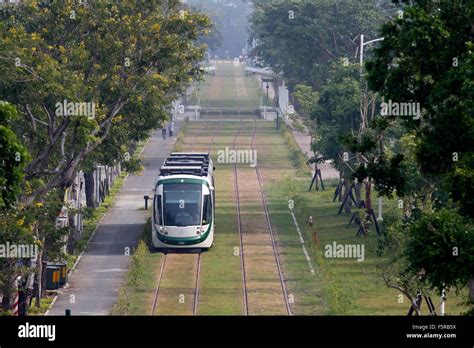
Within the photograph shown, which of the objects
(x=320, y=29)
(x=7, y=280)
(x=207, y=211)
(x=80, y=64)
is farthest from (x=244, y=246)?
(x=320, y=29)

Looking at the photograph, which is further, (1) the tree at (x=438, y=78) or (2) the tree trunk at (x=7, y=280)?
(2) the tree trunk at (x=7, y=280)

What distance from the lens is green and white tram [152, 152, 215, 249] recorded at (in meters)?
44.2

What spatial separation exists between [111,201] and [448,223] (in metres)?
40.8

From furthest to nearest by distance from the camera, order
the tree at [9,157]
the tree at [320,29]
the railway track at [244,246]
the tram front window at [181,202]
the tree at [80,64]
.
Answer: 1. the tree at [320,29]
2. the tram front window at [181,202]
3. the railway track at [244,246]
4. the tree at [80,64]
5. the tree at [9,157]

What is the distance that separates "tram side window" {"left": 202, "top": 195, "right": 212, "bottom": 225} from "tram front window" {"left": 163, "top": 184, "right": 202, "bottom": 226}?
236mm

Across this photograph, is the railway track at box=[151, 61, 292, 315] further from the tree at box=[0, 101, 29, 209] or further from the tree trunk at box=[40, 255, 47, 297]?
the tree at box=[0, 101, 29, 209]

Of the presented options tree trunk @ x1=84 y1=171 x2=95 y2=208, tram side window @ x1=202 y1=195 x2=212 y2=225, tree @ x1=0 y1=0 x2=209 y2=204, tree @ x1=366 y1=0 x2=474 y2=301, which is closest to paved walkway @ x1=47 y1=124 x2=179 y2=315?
tree trunk @ x1=84 y1=171 x2=95 y2=208

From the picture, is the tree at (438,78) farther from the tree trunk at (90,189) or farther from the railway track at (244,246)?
the tree trunk at (90,189)

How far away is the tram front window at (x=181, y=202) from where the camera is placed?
4412 centimetres

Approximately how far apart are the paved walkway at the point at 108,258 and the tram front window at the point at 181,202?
7.73ft

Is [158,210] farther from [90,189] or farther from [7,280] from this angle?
[7,280]

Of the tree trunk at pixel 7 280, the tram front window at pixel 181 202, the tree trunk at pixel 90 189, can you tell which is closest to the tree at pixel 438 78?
the tree trunk at pixel 7 280

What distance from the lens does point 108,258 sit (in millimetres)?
46156
